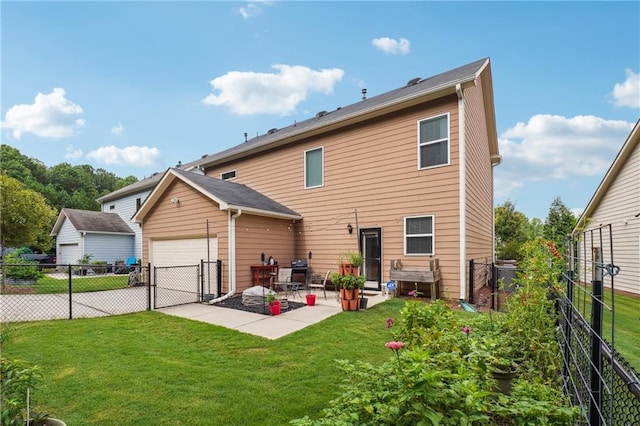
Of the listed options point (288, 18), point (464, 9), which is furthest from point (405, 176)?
point (288, 18)

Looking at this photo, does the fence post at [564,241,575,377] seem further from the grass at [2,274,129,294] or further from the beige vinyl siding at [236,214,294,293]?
the grass at [2,274,129,294]

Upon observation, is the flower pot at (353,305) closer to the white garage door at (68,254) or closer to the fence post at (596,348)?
the fence post at (596,348)

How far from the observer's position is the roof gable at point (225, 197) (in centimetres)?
916

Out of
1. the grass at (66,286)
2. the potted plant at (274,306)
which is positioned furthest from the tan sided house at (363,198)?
the grass at (66,286)

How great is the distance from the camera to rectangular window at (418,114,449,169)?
8414 mm

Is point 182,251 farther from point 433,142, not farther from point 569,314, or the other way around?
point 569,314

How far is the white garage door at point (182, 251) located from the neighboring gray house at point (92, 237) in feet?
37.4

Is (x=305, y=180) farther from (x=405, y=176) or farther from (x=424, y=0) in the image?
(x=424, y=0)

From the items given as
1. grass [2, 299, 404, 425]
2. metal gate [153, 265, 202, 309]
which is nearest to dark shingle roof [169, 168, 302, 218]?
metal gate [153, 265, 202, 309]

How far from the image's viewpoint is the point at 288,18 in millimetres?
10008

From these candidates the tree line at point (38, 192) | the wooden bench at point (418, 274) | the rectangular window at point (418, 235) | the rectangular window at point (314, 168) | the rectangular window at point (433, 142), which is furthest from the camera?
the tree line at point (38, 192)

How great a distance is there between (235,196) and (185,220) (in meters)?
1.86

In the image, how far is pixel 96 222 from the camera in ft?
67.5

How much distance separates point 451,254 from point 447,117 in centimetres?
361
